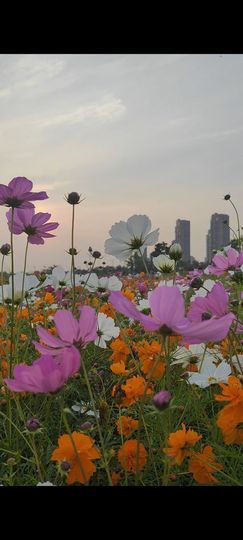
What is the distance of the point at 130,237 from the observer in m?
0.84

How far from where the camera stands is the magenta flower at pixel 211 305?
54cm

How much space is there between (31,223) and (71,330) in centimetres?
43

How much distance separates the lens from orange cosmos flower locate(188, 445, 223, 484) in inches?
25.1

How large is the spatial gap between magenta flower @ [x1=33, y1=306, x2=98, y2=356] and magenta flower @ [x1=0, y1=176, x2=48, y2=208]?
13.0 inches

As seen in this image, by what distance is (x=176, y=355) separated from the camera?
104 centimetres

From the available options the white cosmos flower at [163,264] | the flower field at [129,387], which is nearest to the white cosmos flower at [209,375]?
the flower field at [129,387]

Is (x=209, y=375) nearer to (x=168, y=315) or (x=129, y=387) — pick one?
(x=129, y=387)

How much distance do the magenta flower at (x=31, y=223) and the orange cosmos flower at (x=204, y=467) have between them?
0.39 meters

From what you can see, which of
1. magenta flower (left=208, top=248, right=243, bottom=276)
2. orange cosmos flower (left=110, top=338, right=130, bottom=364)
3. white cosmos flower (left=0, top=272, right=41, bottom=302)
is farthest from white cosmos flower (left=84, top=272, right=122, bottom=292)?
magenta flower (left=208, top=248, right=243, bottom=276)

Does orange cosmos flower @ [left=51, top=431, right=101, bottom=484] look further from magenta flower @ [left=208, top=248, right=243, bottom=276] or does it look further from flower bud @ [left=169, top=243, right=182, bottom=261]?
magenta flower @ [left=208, top=248, right=243, bottom=276]

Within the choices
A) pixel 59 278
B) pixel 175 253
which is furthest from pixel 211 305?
pixel 59 278
